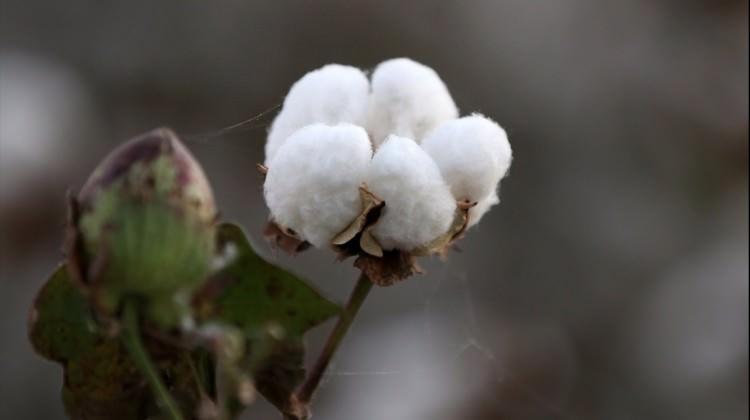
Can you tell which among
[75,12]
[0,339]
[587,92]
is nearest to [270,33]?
[75,12]

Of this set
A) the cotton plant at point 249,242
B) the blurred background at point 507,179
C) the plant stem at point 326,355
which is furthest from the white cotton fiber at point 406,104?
the blurred background at point 507,179

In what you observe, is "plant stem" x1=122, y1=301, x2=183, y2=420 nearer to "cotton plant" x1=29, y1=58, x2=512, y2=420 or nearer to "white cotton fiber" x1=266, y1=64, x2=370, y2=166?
"cotton plant" x1=29, y1=58, x2=512, y2=420

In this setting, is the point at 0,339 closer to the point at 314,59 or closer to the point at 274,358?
the point at 314,59

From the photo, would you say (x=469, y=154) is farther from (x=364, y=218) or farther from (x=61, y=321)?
(x=61, y=321)

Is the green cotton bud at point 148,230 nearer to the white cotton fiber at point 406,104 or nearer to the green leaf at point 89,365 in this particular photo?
the green leaf at point 89,365

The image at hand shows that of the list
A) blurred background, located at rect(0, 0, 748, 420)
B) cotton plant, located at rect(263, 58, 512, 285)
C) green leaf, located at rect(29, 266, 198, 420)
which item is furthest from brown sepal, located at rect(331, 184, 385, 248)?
blurred background, located at rect(0, 0, 748, 420)

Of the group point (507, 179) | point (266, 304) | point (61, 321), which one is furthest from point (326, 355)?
point (507, 179)

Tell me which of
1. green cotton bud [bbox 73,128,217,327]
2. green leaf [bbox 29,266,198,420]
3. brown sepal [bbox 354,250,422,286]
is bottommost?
green leaf [bbox 29,266,198,420]
